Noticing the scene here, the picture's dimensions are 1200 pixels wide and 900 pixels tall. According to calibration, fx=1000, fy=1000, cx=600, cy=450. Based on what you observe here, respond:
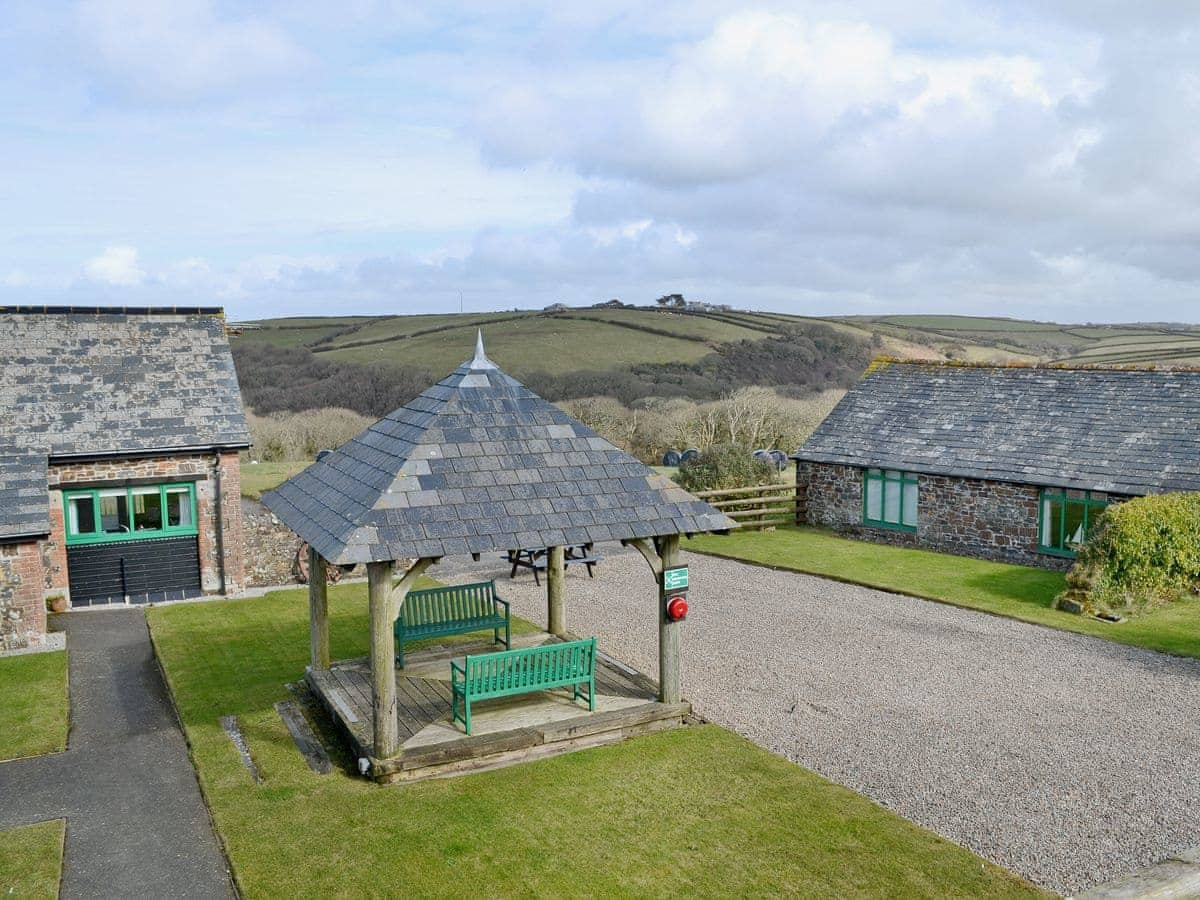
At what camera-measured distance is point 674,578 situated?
36.4ft

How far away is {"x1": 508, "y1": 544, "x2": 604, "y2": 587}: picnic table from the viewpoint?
1914 cm

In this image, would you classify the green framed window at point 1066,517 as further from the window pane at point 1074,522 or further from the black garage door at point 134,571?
the black garage door at point 134,571

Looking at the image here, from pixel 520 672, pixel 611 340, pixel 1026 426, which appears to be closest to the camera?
pixel 520 672

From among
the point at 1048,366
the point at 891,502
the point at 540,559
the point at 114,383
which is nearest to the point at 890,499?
the point at 891,502

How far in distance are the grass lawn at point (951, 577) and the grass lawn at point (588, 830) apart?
7734 mm

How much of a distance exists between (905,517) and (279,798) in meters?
16.9

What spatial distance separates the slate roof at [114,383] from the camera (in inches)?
699

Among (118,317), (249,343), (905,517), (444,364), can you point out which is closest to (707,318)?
(444,364)

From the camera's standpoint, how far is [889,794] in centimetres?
960

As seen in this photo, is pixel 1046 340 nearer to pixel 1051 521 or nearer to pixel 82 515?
pixel 1051 521

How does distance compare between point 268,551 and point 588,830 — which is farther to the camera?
point 268,551

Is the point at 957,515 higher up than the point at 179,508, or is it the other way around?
the point at 179,508

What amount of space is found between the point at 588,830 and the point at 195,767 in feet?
14.6

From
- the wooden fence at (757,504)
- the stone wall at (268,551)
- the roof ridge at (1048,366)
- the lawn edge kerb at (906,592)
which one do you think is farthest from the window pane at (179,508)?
the roof ridge at (1048,366)
